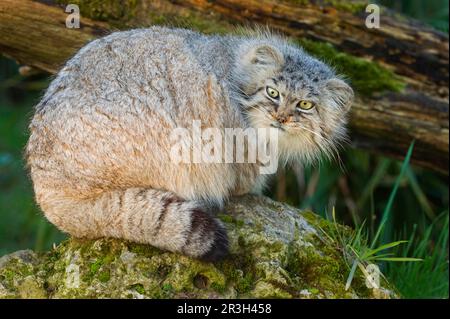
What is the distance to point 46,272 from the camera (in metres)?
4.44

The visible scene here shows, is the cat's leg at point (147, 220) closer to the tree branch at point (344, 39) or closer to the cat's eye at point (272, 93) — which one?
the cat's eye at point (272, 93)

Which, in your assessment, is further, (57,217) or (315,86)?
(315,86)

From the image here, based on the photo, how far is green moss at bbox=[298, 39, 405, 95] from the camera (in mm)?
6398

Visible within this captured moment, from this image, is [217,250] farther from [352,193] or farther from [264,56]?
[352,193]

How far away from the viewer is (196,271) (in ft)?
13.8

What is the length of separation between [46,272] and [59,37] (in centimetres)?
237

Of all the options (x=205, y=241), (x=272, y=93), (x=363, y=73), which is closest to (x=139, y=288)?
(x=205, y=241)

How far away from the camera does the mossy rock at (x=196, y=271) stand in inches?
163

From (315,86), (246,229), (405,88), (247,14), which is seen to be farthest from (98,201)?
(405,88)

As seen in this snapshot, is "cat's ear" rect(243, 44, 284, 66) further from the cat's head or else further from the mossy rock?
the mossy rock

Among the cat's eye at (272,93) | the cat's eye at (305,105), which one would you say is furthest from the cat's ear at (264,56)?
the cat's eye at (305,105)

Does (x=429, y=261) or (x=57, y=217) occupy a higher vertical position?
(x=57, y=217)

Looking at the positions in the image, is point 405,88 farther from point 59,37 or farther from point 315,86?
point 59,37

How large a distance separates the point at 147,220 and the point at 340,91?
6.12ft
